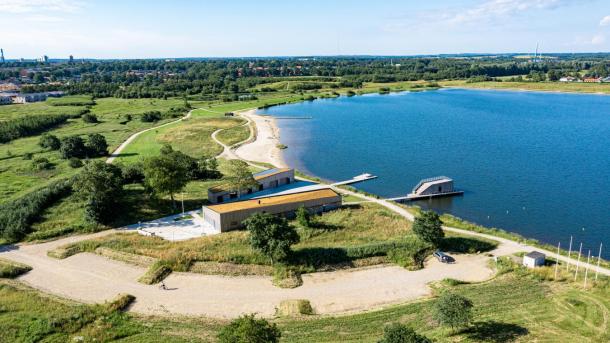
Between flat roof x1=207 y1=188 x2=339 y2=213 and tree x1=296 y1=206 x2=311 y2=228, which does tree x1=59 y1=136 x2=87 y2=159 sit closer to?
flat roof x1=207 y1=188 x2=339 y2=213

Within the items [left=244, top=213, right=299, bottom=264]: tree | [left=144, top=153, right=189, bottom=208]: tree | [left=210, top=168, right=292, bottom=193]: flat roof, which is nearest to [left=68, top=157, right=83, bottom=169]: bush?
[left=144, top=153, right=189, bottom=208]: tree

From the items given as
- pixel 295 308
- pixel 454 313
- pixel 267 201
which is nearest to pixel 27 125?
pixel 267 201

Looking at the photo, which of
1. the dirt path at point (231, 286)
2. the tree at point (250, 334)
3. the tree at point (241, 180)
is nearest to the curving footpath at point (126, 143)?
the tree at point (241, 180)

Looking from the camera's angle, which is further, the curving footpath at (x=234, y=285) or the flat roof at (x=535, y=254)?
the flat roof at (x=535, y=254)

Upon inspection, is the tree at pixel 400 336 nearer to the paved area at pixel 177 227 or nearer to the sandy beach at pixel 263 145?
the paved area at pixel 177 227

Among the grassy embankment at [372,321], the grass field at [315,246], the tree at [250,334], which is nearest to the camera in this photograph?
the tree at [250,334]

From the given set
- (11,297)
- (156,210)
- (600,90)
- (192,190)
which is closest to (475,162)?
(192,190)

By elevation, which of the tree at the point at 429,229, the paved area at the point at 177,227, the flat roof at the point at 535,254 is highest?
the tree at the point at 429,229
